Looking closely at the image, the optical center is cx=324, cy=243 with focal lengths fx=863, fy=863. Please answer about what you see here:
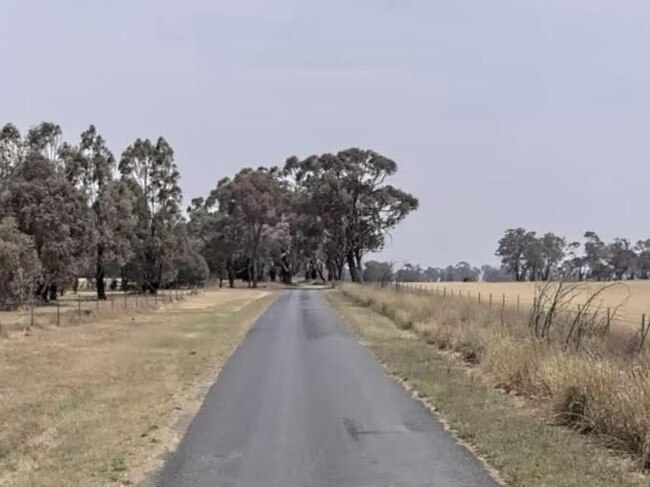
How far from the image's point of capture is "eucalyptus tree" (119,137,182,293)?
7869 cm

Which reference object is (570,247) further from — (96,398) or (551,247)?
(96,398)

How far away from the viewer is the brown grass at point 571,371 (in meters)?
9.77

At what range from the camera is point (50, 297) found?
63875mm

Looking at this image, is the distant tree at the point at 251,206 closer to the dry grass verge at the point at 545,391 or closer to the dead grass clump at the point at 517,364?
the dry grass verge at the point at 545,391

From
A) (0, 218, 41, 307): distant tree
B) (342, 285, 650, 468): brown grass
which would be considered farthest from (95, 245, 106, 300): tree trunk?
(342, 285, 650, 468): brown grass

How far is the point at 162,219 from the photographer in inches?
3184

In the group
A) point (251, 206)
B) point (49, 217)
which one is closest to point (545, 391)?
point (49, 217)

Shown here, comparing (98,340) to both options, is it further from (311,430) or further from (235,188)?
(235,188)

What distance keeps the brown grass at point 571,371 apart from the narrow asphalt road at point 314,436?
1.79 meters

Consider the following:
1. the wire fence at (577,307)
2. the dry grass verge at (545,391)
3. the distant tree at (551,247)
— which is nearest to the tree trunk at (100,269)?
the wire fence at (577,307)

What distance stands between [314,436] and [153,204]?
72350 mm

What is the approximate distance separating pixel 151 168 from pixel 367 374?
220 ft

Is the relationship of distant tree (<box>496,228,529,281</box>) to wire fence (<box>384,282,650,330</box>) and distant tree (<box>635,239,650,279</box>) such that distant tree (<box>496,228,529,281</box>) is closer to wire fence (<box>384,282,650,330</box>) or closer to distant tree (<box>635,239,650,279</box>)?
distant tree (<box>635,239,650,279</box>)

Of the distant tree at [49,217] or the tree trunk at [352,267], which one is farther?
the tree trunk at [352,267]
